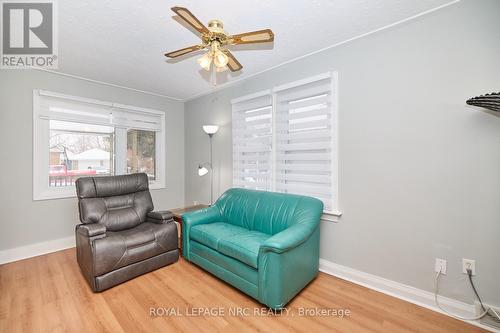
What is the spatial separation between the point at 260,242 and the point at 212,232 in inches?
23.8

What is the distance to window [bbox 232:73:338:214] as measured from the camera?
2.50m

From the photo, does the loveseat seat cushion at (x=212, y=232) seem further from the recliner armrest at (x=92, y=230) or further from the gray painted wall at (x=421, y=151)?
the gray painted wall at (x=421, y=151)

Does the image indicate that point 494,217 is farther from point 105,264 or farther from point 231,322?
point 105,264

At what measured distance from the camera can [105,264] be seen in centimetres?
217

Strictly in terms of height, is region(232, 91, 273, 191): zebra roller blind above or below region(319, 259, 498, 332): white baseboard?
above

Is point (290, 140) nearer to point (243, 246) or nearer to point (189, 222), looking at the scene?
point (243, 246)

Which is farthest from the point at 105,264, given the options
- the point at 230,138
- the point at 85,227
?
Answer: the point at 230,138

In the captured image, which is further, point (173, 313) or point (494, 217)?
point (173, 313)

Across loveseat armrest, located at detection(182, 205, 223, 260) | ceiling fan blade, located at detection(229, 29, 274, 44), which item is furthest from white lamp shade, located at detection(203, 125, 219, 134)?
ceiling fan blade, located at detection(229, 29, 274, 44)

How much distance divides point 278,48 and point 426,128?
1.66 m

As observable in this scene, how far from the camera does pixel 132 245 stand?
7.77ft

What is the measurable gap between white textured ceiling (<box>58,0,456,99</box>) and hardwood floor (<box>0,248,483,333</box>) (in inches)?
99.5

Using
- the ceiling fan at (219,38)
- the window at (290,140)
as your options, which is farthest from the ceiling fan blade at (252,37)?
the window at (290,140)

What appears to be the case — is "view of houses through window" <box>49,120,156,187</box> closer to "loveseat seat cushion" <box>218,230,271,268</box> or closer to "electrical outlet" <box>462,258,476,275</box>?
"loveseat seat cushion" <box>218,230,271,268</box>
